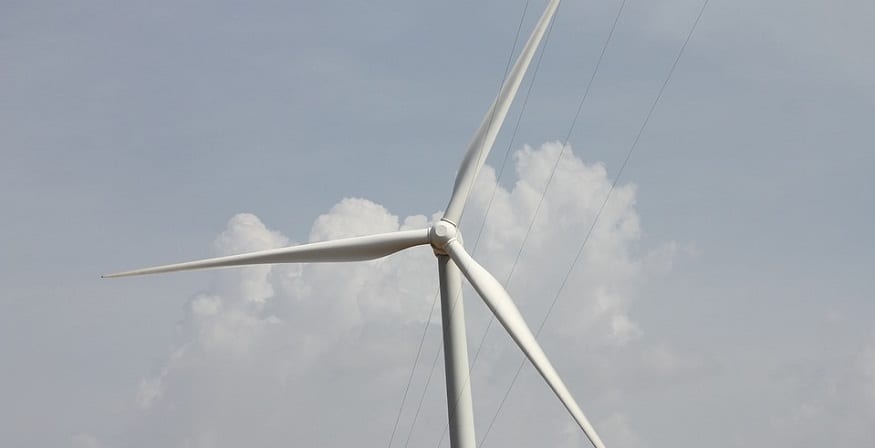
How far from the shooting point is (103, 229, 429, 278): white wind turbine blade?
56688 mm

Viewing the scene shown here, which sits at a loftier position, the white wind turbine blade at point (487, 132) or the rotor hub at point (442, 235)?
the white wind turbine blade at point (487, 132)

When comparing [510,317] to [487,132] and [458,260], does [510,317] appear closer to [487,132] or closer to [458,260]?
[458,260]

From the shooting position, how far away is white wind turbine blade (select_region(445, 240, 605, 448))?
167 ft

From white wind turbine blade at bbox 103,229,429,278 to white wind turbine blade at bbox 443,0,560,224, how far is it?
188 centimetres

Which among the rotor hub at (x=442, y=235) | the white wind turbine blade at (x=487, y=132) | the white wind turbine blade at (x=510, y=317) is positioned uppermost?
the white wind turbine blade at (x=487, y=132)

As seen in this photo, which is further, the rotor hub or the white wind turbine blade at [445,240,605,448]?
the rotor hub

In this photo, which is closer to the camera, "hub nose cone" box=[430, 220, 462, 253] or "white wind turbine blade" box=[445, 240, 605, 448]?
"white wind turbine blade" box=[445, 240, 605, 448]

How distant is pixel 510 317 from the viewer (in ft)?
176

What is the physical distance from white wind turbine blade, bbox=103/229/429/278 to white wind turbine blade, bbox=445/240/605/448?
182 centimetres

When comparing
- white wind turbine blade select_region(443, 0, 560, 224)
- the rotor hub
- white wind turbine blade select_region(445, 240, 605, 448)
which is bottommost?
white wind turbine blade select_region(445, 240, 605, 448)

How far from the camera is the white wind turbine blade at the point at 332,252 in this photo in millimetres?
56688

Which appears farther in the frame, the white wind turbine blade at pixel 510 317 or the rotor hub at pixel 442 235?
the rotor hub at pixel 442 235

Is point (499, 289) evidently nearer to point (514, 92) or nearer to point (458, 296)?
point (458, 296)

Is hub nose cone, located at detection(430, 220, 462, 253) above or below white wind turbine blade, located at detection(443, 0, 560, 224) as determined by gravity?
below
